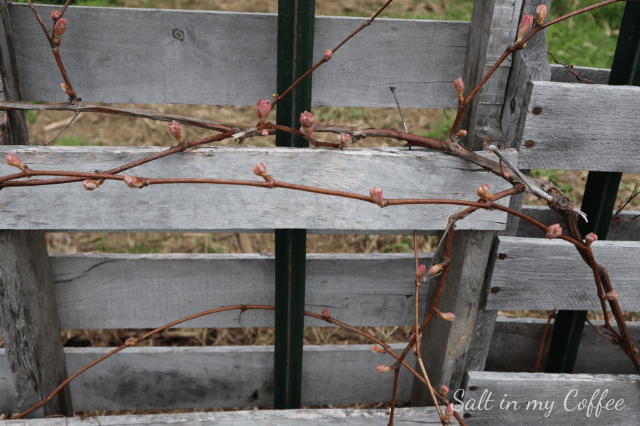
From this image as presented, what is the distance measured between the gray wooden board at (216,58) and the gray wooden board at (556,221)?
0.67 metres

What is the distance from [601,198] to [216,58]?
1.21 metres

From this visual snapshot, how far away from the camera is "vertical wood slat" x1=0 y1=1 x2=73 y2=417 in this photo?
114 cm

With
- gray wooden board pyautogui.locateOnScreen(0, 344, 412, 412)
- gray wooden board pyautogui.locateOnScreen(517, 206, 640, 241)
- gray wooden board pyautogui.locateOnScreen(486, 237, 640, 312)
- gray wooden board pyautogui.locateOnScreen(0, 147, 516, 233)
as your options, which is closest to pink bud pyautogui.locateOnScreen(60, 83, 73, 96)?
gray wooden board pyautogui.locateOnScreen(0, 147, 516, 233)

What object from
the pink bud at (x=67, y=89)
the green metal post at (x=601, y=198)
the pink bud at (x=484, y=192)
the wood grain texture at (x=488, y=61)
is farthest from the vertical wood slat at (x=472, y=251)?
the pink bud at (x=67, y=89)

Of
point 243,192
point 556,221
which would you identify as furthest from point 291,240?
point 556,221

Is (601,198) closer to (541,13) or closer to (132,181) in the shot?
(541,13)

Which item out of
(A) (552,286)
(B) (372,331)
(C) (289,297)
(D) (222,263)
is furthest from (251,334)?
(A) (552,286)

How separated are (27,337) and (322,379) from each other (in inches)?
38.6

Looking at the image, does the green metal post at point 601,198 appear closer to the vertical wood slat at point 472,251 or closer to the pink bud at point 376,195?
the vertical wood slat at point 472,251

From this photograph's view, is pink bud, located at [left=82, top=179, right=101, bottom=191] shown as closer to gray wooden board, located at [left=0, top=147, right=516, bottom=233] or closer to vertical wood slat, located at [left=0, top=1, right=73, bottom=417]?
gray wooden board, located at [left=0, top=147, right=516, bottom=233]

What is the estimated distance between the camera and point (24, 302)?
1.25m

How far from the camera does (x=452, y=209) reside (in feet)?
3.59

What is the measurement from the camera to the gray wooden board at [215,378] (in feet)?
5.26

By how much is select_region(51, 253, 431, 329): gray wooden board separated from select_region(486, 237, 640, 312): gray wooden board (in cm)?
32
